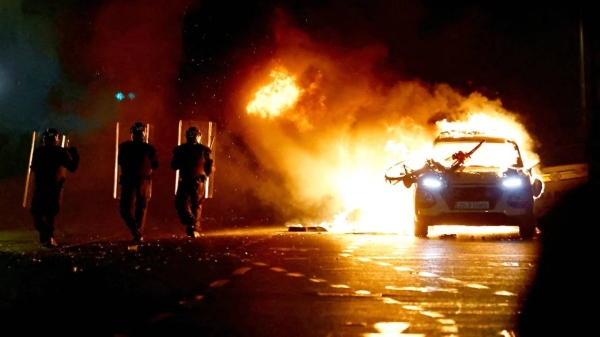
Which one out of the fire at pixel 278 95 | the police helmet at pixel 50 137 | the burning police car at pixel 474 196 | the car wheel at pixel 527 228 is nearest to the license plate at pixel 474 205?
the burning police car at pixel 474 196

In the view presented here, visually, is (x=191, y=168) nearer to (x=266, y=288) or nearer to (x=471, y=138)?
(x=471, y=138)

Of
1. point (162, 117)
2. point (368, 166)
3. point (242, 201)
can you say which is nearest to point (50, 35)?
point (162, 117)

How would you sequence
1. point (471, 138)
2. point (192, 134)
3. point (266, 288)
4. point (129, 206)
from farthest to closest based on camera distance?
1. point (471, 138)
2. point (192, 134)
3. point (129, 206)
4. point (266, 288)

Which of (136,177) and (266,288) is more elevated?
(136,177)

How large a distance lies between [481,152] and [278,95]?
9.07m

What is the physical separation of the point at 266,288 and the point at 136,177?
702cm

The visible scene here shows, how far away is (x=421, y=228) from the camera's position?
52.4 feet

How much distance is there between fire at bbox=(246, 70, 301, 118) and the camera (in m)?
25.1

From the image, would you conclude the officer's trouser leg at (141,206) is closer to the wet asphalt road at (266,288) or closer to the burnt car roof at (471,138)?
the wet asphalt road at (266,288)

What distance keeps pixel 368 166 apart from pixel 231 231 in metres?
6.04

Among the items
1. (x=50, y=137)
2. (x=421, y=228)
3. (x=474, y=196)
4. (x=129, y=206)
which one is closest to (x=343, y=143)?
(x=421, y=228)

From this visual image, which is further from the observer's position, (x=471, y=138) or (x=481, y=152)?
(x=471, y=138)

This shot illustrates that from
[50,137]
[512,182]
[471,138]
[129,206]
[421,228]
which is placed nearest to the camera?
[50,137]

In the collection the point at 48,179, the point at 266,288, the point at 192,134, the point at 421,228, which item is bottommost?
the point at 266,288
